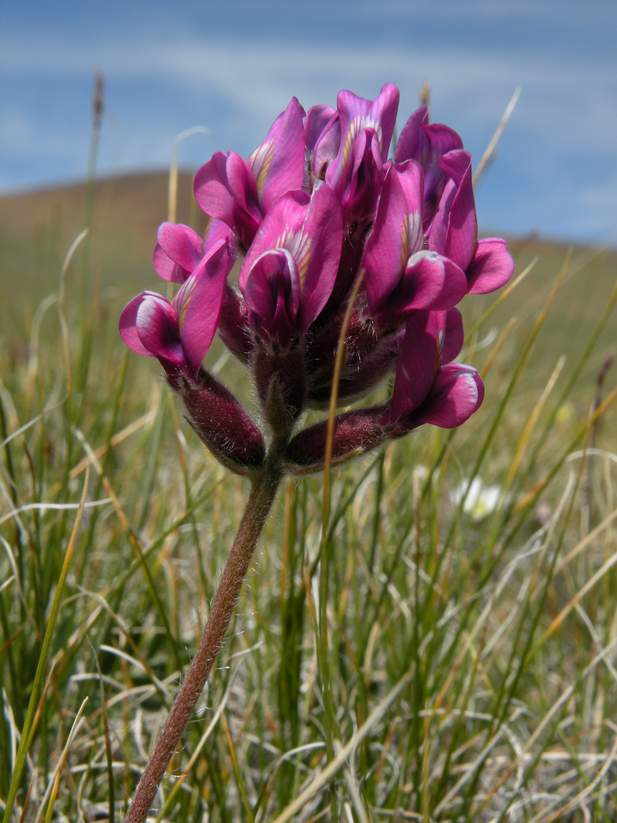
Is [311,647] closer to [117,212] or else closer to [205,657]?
[205,657]

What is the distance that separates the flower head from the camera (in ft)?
3.47

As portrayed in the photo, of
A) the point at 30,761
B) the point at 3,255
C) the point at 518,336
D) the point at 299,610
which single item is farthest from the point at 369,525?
the point at 3,255

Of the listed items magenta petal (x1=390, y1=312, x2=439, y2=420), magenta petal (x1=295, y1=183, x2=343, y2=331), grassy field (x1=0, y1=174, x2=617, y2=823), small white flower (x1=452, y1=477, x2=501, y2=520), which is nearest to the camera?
magenta petal (x1=295, y1=183, x2=343, y2=331)

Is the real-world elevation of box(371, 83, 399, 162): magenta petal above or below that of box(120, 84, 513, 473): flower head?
above

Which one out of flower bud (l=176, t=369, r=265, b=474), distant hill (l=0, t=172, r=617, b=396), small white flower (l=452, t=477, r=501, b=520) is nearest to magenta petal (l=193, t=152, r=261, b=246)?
flower bud (l=176, t=369, r=265, b=474)

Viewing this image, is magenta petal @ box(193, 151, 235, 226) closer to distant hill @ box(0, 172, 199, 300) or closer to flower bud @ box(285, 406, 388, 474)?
flower bud @ box(285, 406, 388, 474)

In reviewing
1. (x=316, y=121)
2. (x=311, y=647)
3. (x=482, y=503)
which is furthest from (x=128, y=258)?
(x=316, y=121)

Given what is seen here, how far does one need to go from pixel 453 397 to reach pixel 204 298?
354mm

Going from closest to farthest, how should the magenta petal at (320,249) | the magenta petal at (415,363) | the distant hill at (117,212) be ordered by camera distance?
1. the magenta petal at (320,249)
2. the magenta petal at (415,363)
3. the distant hill at (117,212)

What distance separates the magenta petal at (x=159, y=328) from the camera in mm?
1132

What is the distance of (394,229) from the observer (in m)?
1.06

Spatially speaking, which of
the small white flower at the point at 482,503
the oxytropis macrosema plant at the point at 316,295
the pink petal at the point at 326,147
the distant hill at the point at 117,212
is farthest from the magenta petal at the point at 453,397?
the distant hill at the point at 117,212

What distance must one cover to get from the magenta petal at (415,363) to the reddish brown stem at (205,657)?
234mm

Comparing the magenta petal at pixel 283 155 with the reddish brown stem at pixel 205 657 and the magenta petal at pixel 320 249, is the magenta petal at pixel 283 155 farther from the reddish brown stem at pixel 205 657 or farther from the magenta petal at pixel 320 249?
the reddish brown stem at pixel 205 657
